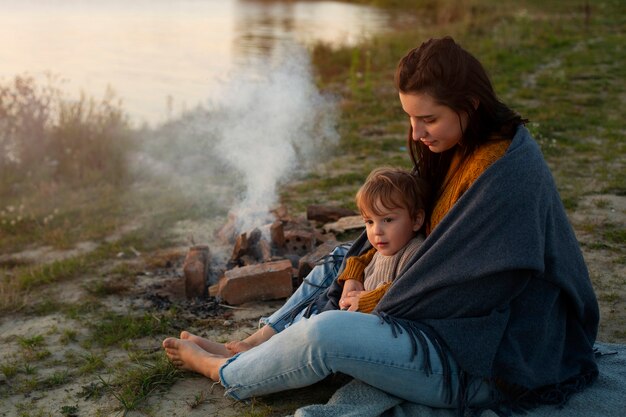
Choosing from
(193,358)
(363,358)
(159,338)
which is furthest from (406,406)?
(159,338)

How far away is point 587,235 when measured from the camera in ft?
17.0

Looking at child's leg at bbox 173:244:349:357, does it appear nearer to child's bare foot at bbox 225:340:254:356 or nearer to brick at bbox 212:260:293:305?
child's bare foot at bbox 225:340:254:356

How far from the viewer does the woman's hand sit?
3.18m

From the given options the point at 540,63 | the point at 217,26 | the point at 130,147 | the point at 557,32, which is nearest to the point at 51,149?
the point at 130,147

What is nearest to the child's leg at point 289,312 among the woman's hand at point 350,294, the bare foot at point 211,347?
the bare foot at point 211,347

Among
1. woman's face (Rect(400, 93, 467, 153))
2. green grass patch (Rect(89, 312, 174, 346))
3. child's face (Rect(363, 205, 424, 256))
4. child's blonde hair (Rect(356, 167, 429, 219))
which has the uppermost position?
woman's face (Rect(400, 93, 467, 153))

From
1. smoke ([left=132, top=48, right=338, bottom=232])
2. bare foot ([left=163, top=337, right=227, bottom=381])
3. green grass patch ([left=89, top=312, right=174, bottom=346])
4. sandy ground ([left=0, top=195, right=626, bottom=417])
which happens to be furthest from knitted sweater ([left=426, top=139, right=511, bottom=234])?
smoke ([left=132, top=48, right=338, bottom=232])

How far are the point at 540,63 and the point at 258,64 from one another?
5.12 m

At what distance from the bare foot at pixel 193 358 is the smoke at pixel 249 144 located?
1816 mm

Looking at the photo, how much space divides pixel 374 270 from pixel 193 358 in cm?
90

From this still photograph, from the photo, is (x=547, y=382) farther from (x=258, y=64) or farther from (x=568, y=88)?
(x=258, y=64)

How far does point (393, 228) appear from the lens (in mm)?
3168

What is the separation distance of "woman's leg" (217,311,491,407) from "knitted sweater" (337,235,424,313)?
0.23 meters

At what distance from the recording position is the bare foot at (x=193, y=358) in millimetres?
3316
